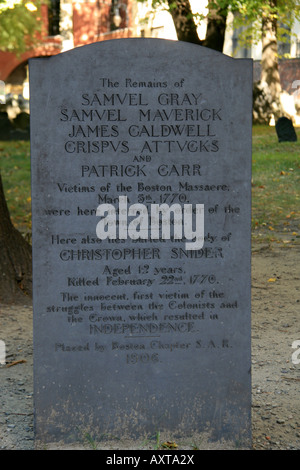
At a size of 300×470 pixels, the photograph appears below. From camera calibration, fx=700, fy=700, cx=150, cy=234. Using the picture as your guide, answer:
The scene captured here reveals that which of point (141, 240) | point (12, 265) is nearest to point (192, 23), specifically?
point (12, 265)

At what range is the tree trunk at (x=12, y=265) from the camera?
23.4 ft

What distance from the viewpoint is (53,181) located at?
12.6 ft

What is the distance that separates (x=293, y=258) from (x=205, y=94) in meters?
5.53

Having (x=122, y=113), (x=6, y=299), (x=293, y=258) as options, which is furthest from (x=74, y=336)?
(x=293, y=258)

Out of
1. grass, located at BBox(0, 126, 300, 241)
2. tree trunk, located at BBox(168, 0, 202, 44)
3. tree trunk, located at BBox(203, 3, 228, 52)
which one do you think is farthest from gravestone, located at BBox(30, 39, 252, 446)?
tree trunk, located at BBox(203, 3, 228, 52)

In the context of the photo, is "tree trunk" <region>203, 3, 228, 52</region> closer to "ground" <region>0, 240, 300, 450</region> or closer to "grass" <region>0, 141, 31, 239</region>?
"grass" <region>0, 141, 31, 239</region>

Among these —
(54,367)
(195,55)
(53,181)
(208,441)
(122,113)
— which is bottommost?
(208,441)

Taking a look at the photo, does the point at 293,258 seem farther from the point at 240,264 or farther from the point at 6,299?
the point at 240,264

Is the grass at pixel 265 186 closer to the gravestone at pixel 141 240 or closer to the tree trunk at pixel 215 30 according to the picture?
the tree trunk at pixel 215 30

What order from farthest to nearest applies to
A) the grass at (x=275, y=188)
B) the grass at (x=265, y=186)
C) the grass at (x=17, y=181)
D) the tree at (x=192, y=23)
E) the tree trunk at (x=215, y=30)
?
the tree trunk at (x=215, y=30)
the tree at (x=192, y=23)
the grass at (x=17, y=181)
the grass at (x=265, y=186)
the grass at (x=275, y=188)

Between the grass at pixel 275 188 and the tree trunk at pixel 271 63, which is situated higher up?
the tree trunk at pixel 271 63

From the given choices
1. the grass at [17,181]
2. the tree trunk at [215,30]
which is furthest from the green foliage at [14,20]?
the tree trunk at [215,30]

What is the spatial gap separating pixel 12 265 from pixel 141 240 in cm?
355

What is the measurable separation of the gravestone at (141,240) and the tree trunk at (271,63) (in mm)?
21620
